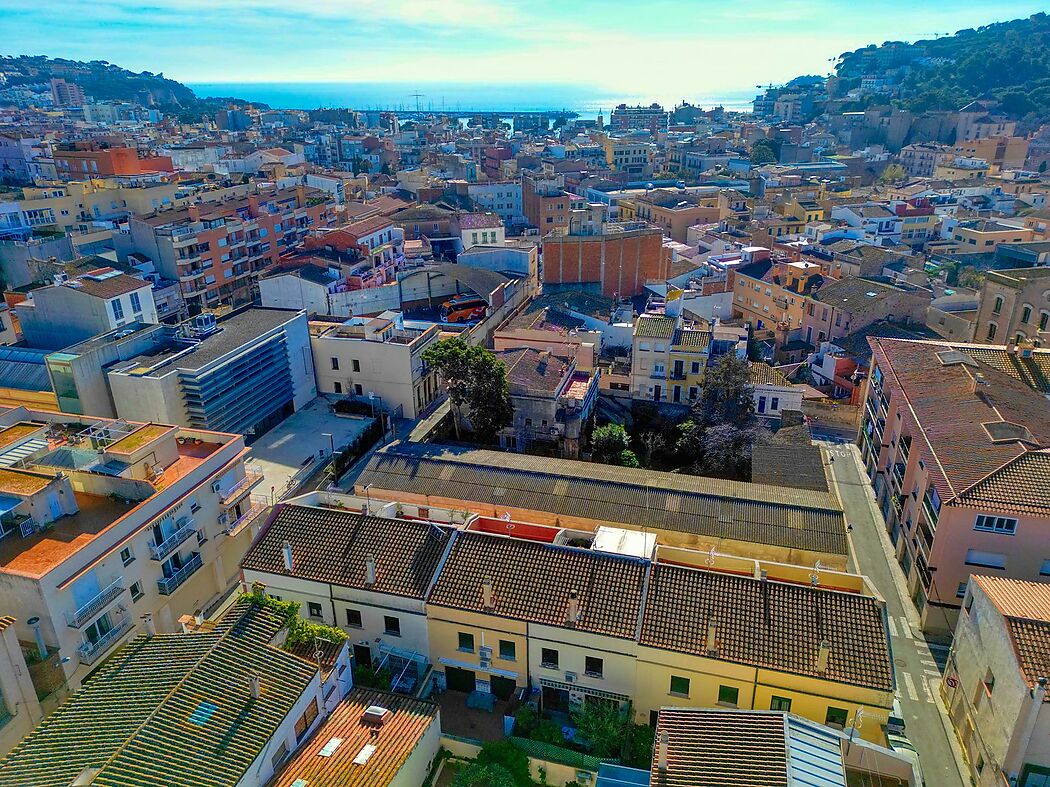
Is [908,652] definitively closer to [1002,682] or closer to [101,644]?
[1002,682]

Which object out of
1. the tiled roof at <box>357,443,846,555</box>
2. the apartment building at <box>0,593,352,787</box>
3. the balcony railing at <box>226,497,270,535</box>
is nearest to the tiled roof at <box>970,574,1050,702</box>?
the tiled roof at <box>357,443,846,555</box>

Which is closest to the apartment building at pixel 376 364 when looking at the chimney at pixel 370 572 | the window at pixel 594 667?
the chimney at pixel 370 572

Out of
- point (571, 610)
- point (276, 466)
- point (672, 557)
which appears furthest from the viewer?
point (276, 466)

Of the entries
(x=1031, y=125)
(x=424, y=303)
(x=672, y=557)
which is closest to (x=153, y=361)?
(x=424, y=303)

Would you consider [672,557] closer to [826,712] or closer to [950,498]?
[826,712]

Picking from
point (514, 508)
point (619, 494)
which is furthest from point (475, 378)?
point (619, 494)
